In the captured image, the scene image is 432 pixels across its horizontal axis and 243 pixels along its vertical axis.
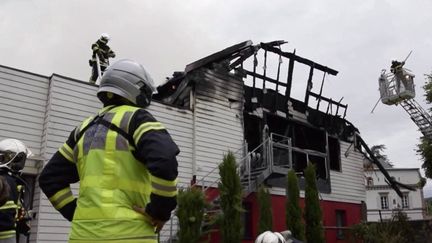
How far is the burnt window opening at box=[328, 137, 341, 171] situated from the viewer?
66.8ft

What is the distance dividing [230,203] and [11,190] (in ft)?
28.2

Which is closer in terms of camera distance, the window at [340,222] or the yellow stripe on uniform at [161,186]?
the yellow stripe on uniform at [161,186]

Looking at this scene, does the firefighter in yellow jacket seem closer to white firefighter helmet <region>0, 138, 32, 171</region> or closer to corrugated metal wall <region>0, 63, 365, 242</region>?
white firefighter helmet <region>0, 138, 32, 171</region>

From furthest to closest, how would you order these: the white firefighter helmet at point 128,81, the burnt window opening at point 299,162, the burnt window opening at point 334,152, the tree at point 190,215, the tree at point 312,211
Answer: the burnt window opening at point 334,152 < the burnt window opening at point 299,162 < the tree at point 312,211 < the tree at point 190,215 < the white firefighter helmet at point 128,81

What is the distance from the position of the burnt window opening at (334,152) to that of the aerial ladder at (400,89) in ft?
23.7

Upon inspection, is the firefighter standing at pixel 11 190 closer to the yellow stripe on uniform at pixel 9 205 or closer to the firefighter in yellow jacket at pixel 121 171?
the yellow stripe on uniform at pixel 9 205

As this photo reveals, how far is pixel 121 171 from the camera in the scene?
259 centimetres

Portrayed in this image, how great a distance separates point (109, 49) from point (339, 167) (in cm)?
1135

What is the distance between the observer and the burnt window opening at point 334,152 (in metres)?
20.4

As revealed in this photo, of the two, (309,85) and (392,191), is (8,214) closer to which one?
(309,85)

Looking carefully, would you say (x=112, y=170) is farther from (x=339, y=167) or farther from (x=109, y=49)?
(x=339, y=167)

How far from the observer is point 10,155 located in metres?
4.49

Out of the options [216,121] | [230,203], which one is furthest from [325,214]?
[230,203]

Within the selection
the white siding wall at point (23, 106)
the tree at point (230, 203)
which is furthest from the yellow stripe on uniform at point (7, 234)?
the tree at point (230, 203)
